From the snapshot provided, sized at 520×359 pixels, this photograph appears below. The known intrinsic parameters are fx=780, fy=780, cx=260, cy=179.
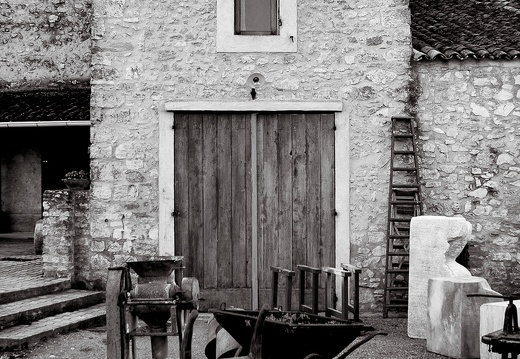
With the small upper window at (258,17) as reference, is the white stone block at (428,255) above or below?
below

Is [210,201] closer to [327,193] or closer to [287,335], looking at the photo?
[327,193]

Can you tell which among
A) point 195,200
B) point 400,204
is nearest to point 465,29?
point 400,204

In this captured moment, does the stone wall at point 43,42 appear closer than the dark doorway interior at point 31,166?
Yes

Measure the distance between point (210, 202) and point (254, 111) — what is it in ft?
4.26

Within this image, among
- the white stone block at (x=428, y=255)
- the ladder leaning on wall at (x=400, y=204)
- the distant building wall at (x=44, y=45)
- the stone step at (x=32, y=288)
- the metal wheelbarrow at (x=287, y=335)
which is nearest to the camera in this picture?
the metal wheelbarrow at (x=287, y=335)

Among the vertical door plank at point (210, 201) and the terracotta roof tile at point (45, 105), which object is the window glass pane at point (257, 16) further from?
the terracotta roof tile at point (45, 105)

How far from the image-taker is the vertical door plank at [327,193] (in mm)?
10031

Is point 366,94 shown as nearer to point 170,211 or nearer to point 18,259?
point 170,211

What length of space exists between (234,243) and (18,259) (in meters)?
3.95

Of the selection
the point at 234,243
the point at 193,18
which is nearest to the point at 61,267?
the point at 234,243

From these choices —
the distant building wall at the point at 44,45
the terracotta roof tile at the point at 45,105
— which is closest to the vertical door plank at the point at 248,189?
the terracotta roof tile at the point at 45,105

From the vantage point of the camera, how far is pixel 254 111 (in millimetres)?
10016

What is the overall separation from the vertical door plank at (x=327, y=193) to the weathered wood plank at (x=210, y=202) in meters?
1.38

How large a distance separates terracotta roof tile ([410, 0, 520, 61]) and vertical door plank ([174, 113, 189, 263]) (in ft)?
10.5
